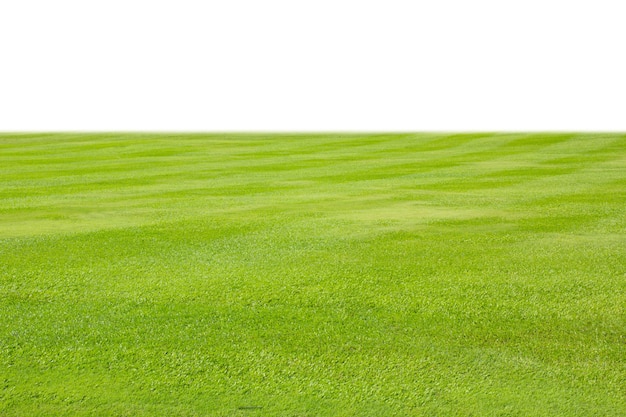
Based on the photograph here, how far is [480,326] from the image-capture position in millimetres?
5008

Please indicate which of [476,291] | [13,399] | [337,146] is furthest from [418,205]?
[337,146]

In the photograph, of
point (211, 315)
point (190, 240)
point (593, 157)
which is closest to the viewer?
point (211, 315)

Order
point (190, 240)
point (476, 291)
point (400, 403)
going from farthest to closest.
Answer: point (190, 240), point (476, 291), point (400, 403)

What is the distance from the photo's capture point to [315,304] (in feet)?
18.0

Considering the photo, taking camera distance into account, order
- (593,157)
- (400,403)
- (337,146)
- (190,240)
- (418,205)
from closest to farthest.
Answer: (400,403) → (190,240) → (418,205) → (593,157) → (337,146)

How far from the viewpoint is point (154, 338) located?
481 centimetres

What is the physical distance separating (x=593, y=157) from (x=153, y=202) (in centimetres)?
1453

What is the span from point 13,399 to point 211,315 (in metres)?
1.69

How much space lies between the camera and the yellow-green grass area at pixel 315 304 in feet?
13.0

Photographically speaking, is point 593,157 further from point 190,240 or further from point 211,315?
point 211,315

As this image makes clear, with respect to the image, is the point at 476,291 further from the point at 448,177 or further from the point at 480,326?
the point at 448,177

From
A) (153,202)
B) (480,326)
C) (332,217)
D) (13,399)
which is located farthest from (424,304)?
(153,202)

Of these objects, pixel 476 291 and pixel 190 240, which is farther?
pixel 190 240

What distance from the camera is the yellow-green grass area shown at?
3.96 m
